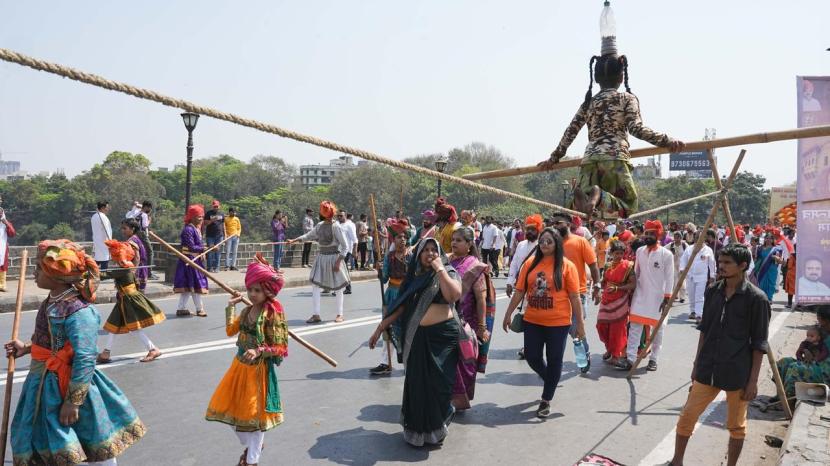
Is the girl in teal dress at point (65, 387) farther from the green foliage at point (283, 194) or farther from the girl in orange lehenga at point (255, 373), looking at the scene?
the green foliage at point (283, 194)

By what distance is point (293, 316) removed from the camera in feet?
36.4

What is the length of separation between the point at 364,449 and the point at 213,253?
13223 mm

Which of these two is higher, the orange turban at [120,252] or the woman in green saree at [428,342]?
the orange turban at [120,252]

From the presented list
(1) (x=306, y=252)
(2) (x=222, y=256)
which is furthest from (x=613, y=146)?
(1) (x=306, y=252)

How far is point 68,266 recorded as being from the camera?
375 cm

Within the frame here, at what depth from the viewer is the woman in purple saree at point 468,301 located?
237 inches

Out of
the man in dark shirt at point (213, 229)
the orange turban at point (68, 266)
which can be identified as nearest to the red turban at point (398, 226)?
the orange turban at point (68, 266)

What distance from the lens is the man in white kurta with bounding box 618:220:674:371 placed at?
26.6ft

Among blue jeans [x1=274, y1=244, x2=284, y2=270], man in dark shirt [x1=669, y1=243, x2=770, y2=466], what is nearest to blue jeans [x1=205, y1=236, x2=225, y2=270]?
blue jeans [x1=274, y1=244, x2=284, y2=270]

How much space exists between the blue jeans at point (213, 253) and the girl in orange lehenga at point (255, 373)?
42.5ft

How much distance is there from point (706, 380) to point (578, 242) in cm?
303

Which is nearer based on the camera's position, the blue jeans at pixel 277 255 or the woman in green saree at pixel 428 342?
the woman in green saree at pixel 428 342

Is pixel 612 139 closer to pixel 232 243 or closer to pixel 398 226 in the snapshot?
pixel 398 226

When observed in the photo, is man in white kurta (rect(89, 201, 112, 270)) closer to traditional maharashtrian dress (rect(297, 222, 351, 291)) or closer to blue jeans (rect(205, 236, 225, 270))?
blue jeans (rect(205, 236, 225, 270))
